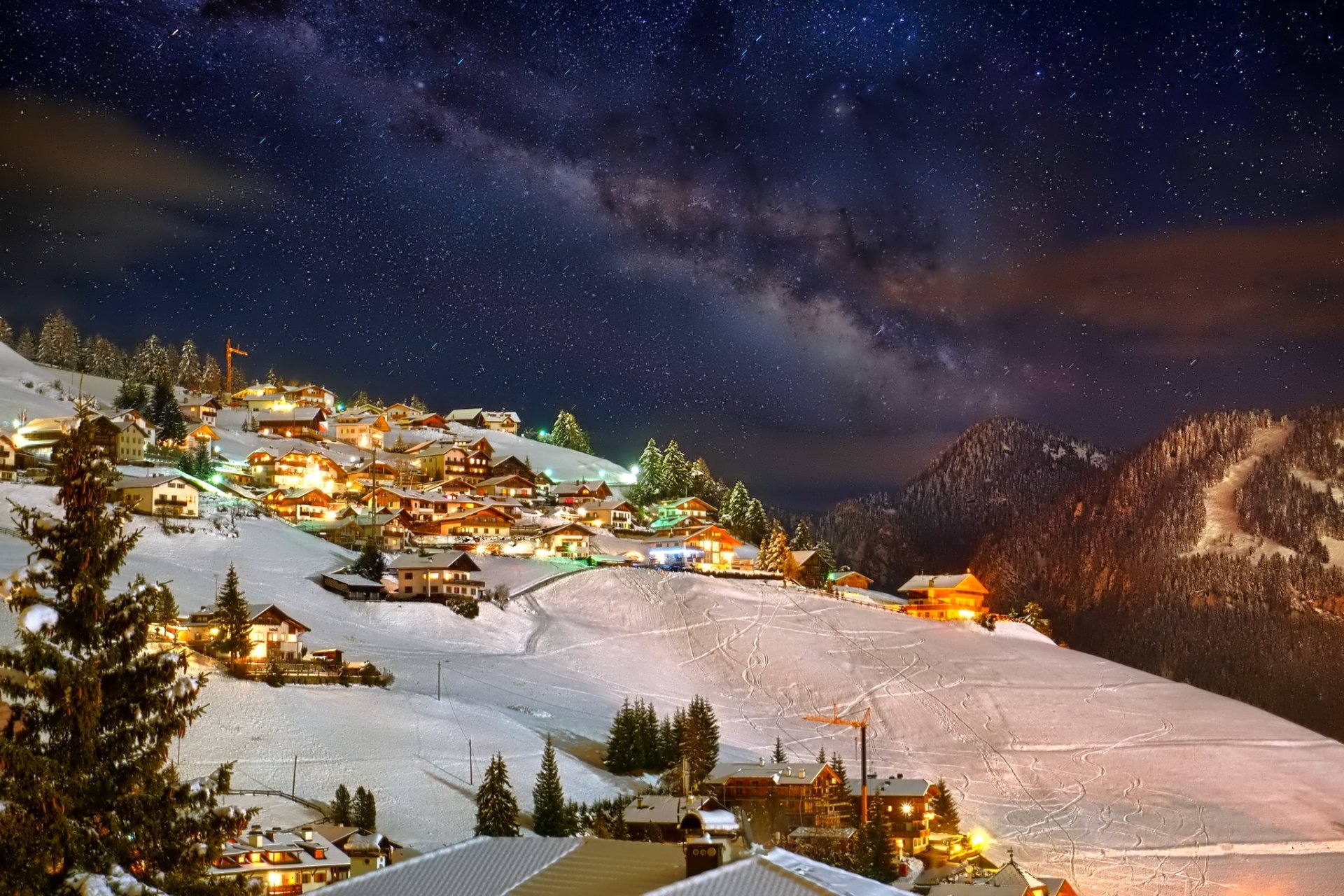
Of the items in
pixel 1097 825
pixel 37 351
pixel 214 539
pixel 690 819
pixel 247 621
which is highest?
pixel 37 351

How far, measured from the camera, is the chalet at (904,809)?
160 ft

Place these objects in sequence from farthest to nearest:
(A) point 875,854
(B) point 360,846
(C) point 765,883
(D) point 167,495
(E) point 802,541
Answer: (E) point 802,541 → (D) point 167,495 → (A) point 875,854 → (B) point 360,846 → (C) point 765,883

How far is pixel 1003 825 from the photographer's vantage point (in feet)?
167

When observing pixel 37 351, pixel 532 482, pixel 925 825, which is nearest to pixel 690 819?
pixel 925 825

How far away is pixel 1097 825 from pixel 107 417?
259ft

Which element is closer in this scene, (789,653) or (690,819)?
(690,819)

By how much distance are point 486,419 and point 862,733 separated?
117 metres

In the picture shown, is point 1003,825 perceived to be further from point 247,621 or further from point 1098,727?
point 247,621

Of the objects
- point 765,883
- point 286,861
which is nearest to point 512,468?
point 286,861

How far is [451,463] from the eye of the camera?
12612 cm

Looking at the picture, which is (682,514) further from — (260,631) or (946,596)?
→ (260,631)

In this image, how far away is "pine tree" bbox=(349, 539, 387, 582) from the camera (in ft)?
241

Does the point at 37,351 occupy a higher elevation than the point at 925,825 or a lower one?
higher

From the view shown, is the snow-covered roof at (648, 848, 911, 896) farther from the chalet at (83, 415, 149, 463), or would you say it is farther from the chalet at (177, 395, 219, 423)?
the chalet at (177, 395, 219, 423)
